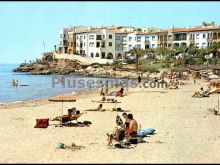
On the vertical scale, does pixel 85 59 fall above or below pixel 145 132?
below

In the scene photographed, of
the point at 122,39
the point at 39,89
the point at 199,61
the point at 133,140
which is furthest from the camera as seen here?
the point at 122,39

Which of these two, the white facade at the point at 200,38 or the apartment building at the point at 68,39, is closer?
the white facade at the point at 200,38

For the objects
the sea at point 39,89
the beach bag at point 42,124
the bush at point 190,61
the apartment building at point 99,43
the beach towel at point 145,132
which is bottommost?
the sea at point 39,89

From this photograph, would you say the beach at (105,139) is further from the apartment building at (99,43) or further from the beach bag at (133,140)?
the apartment building at (99,43)

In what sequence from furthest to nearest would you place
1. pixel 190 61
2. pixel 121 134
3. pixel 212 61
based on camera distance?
pixel 190 61 → pixel 212 61 → pixel 121 134

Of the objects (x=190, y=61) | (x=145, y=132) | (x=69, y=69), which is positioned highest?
(x=190, y=61)

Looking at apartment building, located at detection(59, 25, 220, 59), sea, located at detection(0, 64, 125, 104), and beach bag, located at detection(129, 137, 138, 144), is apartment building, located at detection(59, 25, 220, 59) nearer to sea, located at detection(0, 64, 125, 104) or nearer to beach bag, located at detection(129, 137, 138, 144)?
sea, located at detection(0, 64, 125, 104)

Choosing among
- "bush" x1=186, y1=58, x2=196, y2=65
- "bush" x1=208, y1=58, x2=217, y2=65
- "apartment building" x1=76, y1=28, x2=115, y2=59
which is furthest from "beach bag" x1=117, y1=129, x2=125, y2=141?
"apartment building" x1=76, y1=28, x2=115, y2=59

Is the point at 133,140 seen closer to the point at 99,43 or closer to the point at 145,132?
the point at 145,132

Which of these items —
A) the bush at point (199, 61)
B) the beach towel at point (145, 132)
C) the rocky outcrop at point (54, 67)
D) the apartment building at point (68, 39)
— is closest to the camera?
the beach towel at point (145, 132)

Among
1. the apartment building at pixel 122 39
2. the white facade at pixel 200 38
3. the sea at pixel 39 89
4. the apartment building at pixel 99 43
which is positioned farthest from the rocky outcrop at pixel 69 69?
the white facade at pixel 200 38

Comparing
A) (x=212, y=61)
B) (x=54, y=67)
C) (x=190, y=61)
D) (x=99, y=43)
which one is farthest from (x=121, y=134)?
(x=54, y=67)

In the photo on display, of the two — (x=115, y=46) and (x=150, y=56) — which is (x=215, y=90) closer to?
(x=150, y=56)

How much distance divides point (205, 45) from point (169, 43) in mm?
10371
